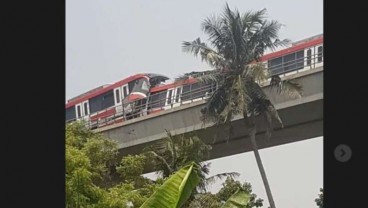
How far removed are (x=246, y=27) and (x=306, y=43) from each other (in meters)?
0.96

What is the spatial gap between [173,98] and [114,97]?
2.05 meters

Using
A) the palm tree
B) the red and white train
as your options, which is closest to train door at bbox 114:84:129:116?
the red and white train

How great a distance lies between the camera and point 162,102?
11.3m

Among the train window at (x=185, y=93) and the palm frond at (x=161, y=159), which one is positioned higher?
the train window at (x=185, y=93)

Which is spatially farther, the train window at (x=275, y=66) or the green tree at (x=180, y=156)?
the train window at (x=275, y=66)

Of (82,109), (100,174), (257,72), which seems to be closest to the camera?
(100,174)

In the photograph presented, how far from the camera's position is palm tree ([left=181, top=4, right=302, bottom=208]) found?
32.8ft

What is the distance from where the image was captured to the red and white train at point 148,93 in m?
10.4

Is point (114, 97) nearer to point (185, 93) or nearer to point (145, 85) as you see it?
point (145, 85)

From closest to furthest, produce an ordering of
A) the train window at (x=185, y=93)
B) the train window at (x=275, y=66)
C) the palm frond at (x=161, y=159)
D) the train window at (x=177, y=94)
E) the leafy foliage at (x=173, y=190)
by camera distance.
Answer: the leafy foliage at (x=173, y=190) → the palm frond at (x=161, y=159) → the train window at (x=275, y=66) → the train window at (x=185, y=93) → the train window at (x=177, y=94)

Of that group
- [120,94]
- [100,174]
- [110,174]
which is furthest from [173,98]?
[100,174]

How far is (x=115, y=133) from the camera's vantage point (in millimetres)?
10820

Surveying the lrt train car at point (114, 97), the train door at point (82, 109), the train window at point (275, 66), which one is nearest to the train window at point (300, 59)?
the train window at point (275, 66)
